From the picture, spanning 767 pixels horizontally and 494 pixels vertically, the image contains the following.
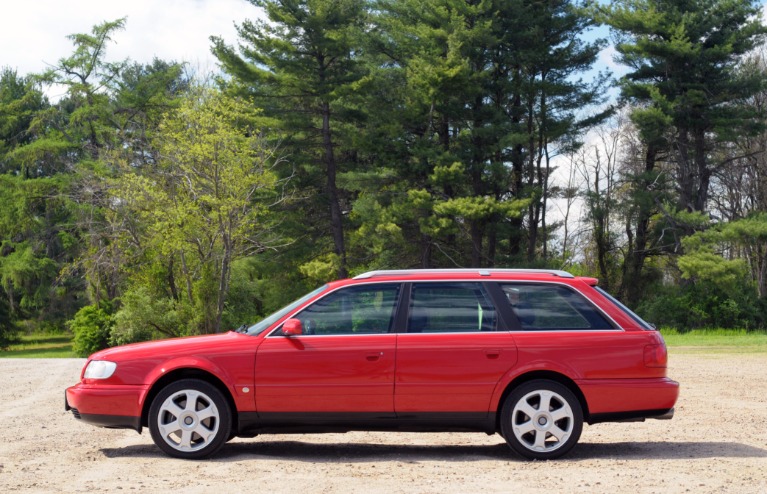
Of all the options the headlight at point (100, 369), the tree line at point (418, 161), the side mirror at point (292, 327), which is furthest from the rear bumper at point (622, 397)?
the tree line at point (418, 161)

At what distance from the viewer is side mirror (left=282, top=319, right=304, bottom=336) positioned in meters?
8.27

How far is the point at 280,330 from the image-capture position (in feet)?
27.7

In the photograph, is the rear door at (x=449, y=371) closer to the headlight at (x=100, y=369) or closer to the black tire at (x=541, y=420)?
the black tire at (x=541, y=420)

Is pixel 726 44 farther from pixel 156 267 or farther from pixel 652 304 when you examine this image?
pixel 156 267

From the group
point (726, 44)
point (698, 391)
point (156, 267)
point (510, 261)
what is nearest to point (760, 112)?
point (726, 44)

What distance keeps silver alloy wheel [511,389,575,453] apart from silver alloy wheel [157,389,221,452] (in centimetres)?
268

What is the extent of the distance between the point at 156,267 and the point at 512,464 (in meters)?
32.5

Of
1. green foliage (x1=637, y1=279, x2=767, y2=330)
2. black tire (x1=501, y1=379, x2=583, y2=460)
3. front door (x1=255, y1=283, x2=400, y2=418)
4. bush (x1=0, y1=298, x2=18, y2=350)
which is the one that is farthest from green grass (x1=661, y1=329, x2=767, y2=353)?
bush (x1=0, y1=298, x2=18, y2=350)

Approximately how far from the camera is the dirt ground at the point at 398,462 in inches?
279

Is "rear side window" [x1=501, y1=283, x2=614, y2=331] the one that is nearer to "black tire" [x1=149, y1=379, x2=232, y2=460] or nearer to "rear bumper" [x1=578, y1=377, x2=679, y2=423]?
"rear bumper" [x1=578, y1=377, x2=679, y2=423]

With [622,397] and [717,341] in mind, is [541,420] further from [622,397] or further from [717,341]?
[717,341]

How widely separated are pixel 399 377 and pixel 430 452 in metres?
1.06

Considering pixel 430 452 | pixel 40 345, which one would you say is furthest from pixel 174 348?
pixel 40 345

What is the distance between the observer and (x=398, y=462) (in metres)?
8.24
